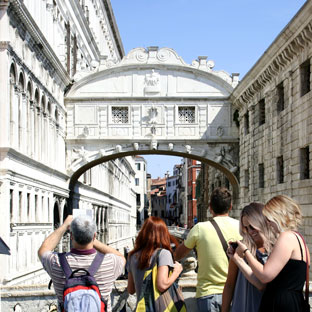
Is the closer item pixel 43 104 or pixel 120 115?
pixel 43 104

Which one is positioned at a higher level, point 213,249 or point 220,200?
point 220,200

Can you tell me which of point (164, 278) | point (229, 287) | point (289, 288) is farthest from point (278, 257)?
point (164, 278)

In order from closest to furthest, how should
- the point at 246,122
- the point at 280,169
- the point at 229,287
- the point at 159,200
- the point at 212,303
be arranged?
1. the point at 229,287
2. the point at 212,303
3. the point at 280,169
4. the point at 246,122
5. the point at 159,200

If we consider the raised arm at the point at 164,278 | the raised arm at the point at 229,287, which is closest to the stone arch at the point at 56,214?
the raised arm at the point at 164,278

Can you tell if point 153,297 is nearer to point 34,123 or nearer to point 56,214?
point 34,123

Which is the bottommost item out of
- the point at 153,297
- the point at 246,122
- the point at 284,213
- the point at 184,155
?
the point at 153,297

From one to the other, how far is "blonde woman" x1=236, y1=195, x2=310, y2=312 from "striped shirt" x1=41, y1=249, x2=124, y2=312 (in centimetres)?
110

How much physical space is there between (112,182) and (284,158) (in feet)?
104

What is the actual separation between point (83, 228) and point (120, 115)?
22.3 metres

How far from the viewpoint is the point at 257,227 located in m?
5.12

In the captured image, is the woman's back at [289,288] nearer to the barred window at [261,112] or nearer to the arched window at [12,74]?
the arched window at [12,74]

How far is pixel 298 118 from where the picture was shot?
58.9 feet

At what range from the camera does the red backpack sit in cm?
484

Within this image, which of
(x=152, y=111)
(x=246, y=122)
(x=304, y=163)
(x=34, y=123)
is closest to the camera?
(x=304, y=163)
